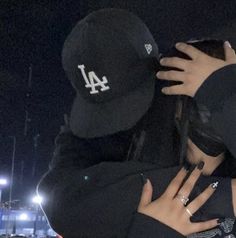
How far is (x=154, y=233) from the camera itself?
1.56m

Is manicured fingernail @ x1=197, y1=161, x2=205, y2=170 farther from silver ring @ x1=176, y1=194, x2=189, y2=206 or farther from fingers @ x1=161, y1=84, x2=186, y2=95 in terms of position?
fingers @ x1=161, y1=84, x2=186, y2=95

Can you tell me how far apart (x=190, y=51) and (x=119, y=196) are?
1.72 feet

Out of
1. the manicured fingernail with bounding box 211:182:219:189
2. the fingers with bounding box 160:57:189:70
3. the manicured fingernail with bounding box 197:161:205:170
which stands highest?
the fingers with bounding box 160:57:189:70

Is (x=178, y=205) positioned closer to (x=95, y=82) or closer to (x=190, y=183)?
(x=190, y=183)

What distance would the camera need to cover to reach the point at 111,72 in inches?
70.7

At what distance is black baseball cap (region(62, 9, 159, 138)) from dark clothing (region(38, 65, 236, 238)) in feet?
0.63

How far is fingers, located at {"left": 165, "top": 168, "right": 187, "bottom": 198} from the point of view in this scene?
1638 millimetres

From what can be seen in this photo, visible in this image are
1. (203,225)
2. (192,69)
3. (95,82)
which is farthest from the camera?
(95,82)

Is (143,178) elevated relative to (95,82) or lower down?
lower down

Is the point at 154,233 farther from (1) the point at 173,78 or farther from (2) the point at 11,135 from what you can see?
(2) the point at 11,135

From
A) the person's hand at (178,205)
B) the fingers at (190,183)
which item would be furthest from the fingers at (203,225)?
the fingers at (190,183)

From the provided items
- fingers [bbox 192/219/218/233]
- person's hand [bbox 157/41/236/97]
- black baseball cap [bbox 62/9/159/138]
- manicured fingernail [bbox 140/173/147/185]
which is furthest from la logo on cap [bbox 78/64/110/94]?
fingers [bbox 192/219/218/233]

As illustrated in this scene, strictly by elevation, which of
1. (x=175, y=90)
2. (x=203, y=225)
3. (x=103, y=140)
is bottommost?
(x=203, y=225)

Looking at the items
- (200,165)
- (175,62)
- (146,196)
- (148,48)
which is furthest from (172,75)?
(146,196)
